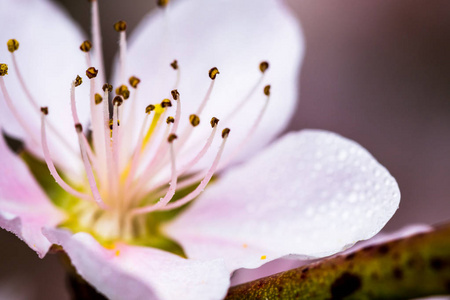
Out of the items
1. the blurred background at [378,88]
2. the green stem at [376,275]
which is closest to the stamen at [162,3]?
the green stem at [376,275]

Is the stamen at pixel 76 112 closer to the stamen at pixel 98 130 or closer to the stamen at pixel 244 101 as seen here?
the stamen at pixel 98 130

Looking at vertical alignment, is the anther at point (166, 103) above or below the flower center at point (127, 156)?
above

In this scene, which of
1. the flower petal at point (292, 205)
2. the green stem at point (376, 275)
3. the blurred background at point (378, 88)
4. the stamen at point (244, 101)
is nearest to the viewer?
the green stem at point (376, 275)

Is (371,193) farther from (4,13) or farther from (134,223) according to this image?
(4,13)

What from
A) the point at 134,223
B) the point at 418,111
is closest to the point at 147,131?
the point at 134,223

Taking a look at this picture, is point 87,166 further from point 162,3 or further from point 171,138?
point 162,3

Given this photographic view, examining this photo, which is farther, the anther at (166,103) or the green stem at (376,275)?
the anther at (166,103)
